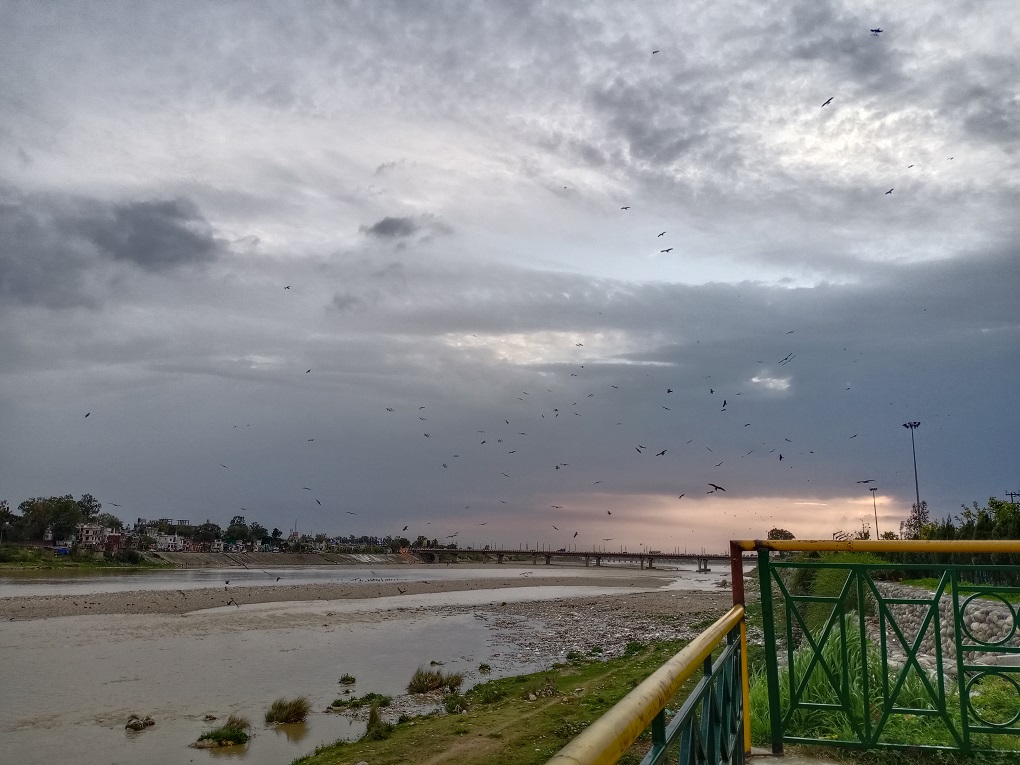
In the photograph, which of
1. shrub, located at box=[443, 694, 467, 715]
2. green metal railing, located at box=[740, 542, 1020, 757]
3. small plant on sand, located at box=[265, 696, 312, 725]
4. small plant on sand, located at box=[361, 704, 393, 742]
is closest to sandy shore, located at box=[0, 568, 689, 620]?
small plant on sand, located at box=[265, 696, 312, 725]

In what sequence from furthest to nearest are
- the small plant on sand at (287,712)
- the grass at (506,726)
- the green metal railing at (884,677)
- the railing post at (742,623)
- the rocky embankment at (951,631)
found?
Result: the small plant on sand at (287,712), the rocky embankment at (951,631), the grass at (506,726), the green metal railing at (884,677), the railing post at (742,623)

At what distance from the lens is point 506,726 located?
12.9 metres

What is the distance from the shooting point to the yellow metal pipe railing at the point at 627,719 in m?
1.57

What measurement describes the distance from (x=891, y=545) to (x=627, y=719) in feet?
13.3

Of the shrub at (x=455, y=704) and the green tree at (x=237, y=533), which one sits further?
the green tree at (x=237, y=533)

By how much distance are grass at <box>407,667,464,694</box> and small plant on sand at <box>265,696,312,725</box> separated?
2.87 m

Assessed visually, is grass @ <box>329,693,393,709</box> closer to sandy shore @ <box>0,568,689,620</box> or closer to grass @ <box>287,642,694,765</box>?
grass @ <box>287,642,694,765</box>

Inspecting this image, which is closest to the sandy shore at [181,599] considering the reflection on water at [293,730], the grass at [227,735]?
the grass at [227,735]

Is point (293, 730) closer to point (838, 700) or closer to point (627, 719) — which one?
point (838, 700)

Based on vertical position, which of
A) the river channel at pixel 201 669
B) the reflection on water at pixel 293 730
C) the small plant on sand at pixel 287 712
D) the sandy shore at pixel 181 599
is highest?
the small plant on sand at pixel 287 712

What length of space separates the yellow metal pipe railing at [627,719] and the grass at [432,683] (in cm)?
1701

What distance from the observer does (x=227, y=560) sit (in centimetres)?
12219

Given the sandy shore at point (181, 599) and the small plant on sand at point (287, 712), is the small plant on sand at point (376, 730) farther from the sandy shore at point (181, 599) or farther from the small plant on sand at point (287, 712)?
the sandy shore at point (181, 599)

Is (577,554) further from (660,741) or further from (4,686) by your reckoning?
(660,741)
